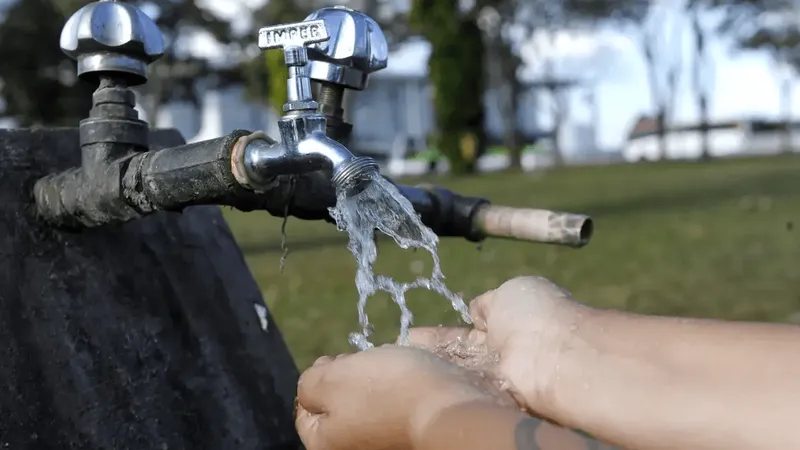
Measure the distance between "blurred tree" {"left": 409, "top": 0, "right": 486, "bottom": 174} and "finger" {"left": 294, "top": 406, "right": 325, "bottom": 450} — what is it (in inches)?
641

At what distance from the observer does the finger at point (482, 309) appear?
0.96 m

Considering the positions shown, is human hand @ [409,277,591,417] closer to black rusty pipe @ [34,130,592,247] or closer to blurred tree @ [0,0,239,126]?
black rusty pipe @ [34,130,592,247]

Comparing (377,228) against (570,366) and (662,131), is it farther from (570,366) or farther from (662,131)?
(662,131)

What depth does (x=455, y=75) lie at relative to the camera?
17828 mm

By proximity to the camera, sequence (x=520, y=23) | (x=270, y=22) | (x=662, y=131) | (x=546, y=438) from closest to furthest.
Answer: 1. (x=546, y=438)
2. (x=270, y=22)
3. (x=520, y=23)
4. (x=662, y=131)

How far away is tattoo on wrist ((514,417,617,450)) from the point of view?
68 centimetres

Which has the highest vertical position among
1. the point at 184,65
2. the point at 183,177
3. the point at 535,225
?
the point at 184,65

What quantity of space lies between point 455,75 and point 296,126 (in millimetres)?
17222

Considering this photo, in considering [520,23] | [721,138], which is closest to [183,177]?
A: [520,23]

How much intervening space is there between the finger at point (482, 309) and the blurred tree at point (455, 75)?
1612 centimetres

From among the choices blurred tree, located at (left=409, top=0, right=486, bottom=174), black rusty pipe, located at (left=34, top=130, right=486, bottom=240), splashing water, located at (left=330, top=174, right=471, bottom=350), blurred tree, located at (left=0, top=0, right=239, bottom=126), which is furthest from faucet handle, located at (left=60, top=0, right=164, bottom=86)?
blurred tree, located at (left=0, top=0, right=239, bottom=126)

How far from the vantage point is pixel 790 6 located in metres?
27.6

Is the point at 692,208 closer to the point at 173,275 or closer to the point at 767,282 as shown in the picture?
the point at 767,282

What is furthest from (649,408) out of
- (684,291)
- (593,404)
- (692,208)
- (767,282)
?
(692,208)
